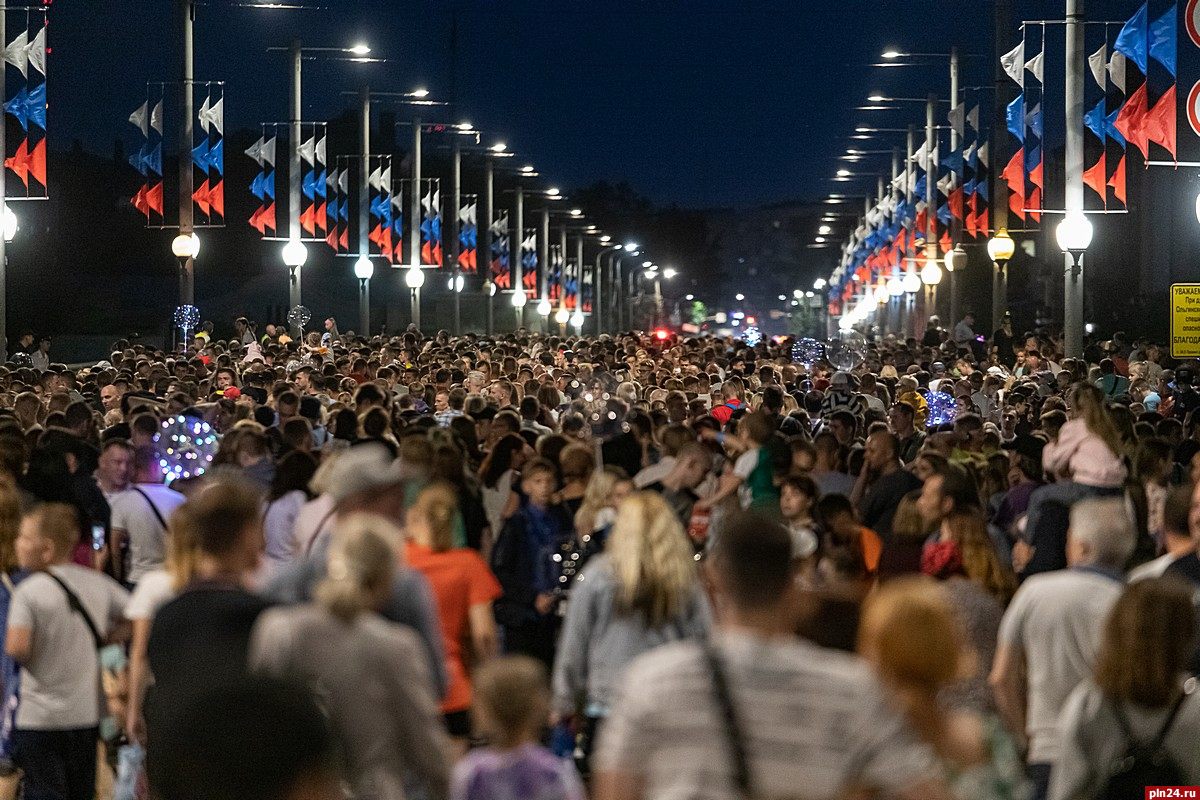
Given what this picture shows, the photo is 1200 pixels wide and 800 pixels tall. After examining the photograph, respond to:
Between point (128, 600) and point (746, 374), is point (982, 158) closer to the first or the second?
point (746, 374)

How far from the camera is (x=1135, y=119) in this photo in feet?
82.2

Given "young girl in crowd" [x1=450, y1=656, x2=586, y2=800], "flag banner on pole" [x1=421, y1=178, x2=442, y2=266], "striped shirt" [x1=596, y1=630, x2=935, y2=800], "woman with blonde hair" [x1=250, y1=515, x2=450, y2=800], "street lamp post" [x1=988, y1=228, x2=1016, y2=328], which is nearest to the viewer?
"striped shirt" [x1=596, y1=630, x2=935, y2=800]

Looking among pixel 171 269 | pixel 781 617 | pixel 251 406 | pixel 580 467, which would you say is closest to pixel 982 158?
pixel 251 406

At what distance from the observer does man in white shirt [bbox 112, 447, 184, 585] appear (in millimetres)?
10523

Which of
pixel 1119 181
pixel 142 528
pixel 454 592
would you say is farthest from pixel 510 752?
pixel 1119 181

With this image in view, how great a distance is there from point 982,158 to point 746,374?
41.2 ft

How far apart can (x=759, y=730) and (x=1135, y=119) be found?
21489 millimetres

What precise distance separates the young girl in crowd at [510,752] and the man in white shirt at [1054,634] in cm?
202

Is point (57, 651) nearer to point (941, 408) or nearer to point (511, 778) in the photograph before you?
point (511, 778)

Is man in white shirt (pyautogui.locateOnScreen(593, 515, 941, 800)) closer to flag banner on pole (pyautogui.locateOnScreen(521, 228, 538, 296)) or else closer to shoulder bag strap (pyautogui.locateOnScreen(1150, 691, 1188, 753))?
shoulder bag strap (pyautogui.locateOnScreen(1150, 691, 1188, 753))

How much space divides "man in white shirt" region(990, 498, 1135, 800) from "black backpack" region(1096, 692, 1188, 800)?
1.07 m

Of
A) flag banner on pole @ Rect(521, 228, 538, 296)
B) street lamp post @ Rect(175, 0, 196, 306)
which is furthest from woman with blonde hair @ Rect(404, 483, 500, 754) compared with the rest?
flag banner on pole @ Rect(521, 228, 538, 296)

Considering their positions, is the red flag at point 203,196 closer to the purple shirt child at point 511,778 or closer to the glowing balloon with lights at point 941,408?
the glowing balloon with lights at point 941,408

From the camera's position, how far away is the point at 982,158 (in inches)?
1529
